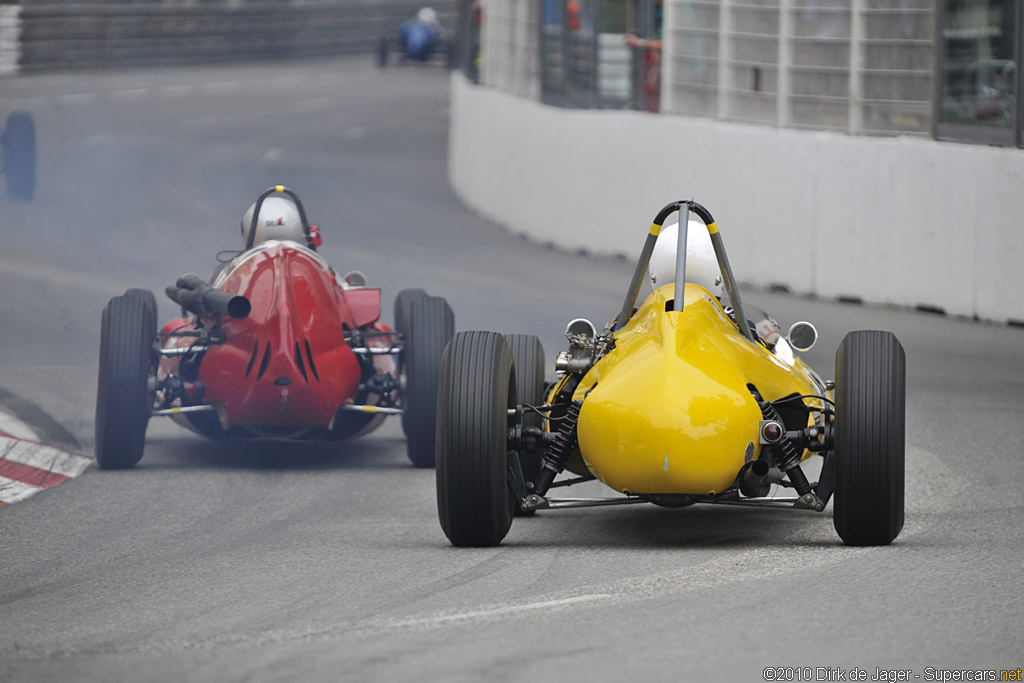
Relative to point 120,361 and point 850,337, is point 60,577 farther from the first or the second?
point 850,337

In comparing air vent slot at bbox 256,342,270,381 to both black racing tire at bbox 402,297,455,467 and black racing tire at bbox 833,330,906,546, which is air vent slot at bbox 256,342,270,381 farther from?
black racing tire at bbox 833,330,906,546

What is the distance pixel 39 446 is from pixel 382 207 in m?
13.5

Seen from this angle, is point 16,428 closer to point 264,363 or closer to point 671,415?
point 264,363

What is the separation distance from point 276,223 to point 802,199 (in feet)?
21.9

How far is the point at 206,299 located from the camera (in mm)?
9758

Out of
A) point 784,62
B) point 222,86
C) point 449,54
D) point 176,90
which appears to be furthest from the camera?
point 449,54

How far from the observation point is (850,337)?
7.33 m

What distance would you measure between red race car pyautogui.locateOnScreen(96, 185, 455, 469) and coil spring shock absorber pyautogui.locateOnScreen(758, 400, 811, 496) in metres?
3.04

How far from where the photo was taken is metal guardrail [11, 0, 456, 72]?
3975 centimetres

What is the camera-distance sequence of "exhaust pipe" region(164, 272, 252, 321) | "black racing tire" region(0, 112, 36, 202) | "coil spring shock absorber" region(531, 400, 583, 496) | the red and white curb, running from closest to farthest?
1. "coil spring shock absorber" region(531, 400, 583, 496)
2. the red and white curb
3. "exhaust pipe" region(164, 272, 252, 321)
4. "black racing tire" region(0, 112, 36, 202)

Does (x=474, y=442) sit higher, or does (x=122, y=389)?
(x=474, y=442)

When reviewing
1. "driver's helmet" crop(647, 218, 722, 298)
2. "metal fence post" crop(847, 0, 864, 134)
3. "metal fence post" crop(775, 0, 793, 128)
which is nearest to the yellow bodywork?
"driver's helmet" crop(647, 218, 722, 298)

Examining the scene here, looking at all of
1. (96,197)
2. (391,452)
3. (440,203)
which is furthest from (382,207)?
(391,452)

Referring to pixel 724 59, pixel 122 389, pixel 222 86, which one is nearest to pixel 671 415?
pixel 122 389
